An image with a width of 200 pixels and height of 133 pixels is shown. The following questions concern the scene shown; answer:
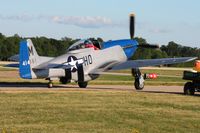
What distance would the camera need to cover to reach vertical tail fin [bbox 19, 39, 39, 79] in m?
24.8

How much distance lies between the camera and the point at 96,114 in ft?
47.4

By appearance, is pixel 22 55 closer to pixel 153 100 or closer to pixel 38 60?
pixel 38 60

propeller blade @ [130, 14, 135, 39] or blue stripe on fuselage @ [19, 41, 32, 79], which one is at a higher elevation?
propeller blade @ [130, 14, 135, 39]

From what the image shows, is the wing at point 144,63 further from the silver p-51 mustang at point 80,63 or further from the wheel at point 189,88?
the wheel at point 189,88

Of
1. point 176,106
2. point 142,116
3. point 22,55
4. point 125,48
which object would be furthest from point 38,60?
point 142,116

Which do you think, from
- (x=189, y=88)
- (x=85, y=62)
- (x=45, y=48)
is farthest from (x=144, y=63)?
(x=45, y=48)

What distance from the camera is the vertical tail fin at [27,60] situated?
2480 centimetres

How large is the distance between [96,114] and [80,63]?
11844mm

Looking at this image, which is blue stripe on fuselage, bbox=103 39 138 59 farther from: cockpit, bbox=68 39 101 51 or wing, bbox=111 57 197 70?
wing, bbox=111 57 197 70

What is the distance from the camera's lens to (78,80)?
85.9 ft

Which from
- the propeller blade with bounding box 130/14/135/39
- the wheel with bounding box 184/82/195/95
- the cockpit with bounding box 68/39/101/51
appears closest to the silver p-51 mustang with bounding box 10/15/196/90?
the cockpit with bounding box 68/39/101/51

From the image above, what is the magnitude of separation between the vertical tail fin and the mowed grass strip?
523 centimetres

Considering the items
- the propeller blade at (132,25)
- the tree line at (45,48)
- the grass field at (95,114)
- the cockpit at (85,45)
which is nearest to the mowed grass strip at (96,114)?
the grass field at (95,114)

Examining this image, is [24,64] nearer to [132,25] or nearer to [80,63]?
[80,63]
